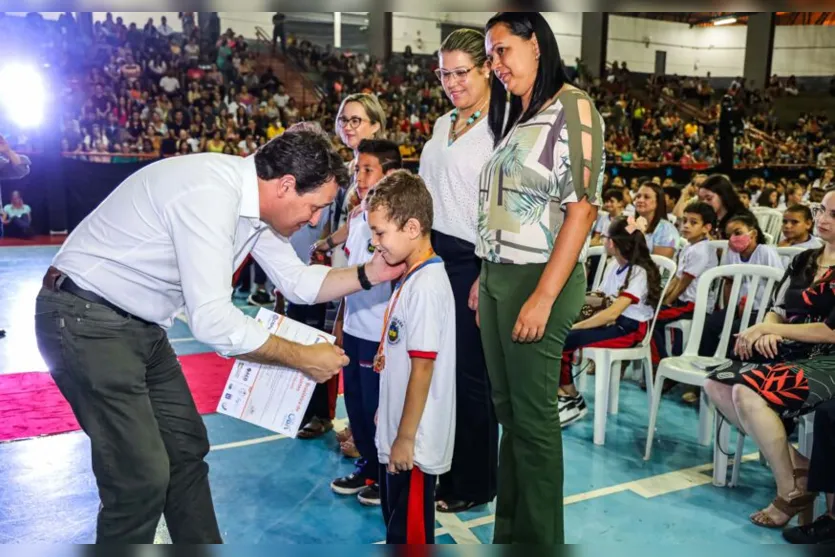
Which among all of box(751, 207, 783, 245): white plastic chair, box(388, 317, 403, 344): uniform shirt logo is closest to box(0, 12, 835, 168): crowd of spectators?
box(751, 207, 783, 245): white plastic chair

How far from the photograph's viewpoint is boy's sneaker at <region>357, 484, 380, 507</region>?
113 inches

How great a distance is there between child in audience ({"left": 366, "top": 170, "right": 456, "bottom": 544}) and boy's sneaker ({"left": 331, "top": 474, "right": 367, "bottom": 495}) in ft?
2.37

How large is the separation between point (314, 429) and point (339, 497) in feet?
2.43

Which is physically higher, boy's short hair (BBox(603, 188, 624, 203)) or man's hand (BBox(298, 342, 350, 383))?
boy's short hair (BBox(603, 188, 624, 203))

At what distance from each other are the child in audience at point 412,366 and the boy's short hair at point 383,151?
64cm

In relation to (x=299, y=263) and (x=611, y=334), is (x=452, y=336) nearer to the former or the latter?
(x=299, y=263)

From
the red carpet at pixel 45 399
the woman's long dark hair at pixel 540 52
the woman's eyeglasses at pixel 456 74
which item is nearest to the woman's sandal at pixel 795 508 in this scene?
the woman's long dark hair at pixel 540 52

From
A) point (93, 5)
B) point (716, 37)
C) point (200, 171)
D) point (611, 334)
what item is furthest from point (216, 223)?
point (716, 37)

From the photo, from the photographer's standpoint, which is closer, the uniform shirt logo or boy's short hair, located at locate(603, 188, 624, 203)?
the uniform shirt logo

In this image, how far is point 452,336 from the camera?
7.29 ft

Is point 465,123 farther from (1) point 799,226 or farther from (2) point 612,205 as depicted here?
(2) point 612,205

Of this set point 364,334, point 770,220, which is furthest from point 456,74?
point 770,220

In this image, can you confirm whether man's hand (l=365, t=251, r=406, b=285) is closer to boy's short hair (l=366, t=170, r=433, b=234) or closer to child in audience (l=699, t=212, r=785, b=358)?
boy's short hair (l=366, t=170, r=433, b=234)

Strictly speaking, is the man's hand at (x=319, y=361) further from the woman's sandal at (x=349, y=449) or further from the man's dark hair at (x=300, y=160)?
the woman's sandal at (x=349, y=449)
